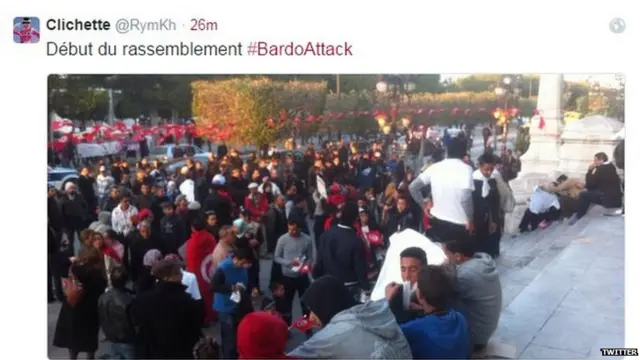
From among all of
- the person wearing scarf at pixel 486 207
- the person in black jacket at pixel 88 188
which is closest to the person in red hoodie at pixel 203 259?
the person in black jacket at pixel 88 188

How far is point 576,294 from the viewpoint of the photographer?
301 centimetres

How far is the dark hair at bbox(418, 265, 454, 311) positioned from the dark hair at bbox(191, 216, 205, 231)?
0.98 meters

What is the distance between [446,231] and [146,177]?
4.34 feet

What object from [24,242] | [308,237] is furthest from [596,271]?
[24,242]

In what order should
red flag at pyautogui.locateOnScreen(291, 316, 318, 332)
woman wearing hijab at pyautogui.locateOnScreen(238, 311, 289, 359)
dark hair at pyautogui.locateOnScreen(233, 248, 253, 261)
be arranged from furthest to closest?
1. dark hair at pyautogui.locateOnScreen(233, 248, 253, 261)
2. red flag at pyautogui.locateOnScreen(291, 316, 318, 332)
3. woman wearing hijab at pyautogui.locateOnScreen(238, 311, 289, 359)

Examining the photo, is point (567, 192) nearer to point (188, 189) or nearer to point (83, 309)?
point (188, 189)

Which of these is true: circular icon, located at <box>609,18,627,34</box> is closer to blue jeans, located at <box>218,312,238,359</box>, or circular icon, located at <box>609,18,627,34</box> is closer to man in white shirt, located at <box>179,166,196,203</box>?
man in white shirt, located at <box>179,166,196,203</box>

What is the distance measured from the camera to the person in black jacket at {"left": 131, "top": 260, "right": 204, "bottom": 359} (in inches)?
117

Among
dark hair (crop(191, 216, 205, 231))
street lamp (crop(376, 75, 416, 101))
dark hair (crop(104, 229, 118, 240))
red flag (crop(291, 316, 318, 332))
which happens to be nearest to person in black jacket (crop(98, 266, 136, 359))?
dark hair (crop(104, 229, 118, 240))

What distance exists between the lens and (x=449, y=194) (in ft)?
10.00

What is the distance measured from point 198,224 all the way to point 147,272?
30 cm

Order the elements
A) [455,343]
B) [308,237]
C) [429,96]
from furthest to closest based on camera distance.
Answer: [308,237]
[429,96]
[455,343]

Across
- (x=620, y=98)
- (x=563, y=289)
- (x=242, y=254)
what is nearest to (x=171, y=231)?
(x=242, y=254)
